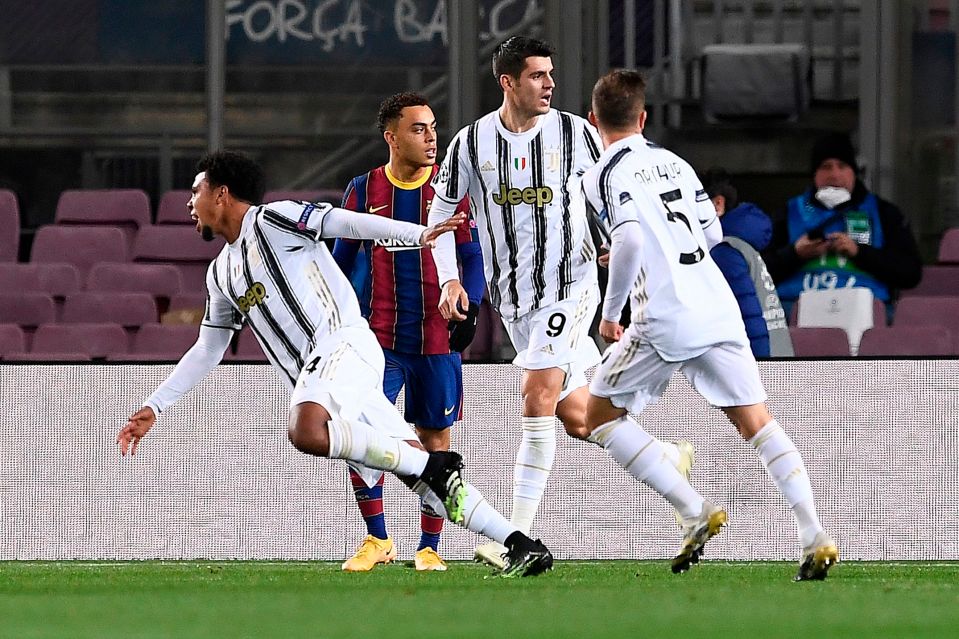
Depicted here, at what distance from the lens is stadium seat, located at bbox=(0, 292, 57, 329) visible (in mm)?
10320

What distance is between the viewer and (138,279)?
34.8 feet

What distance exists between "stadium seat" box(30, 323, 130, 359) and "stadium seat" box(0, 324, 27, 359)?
0.24ft

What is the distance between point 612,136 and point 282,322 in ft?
4.05

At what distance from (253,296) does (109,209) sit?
5.44 meters

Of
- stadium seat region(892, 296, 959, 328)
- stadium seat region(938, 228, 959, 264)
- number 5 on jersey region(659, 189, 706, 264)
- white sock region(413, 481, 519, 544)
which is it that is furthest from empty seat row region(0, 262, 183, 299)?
number 5 on jersey region(659, 189, 706, 264)

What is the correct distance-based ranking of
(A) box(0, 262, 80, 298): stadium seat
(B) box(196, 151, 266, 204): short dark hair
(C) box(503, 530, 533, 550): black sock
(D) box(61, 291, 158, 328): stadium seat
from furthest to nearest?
(A) box(0, 262, 80, 298): stadium seat → (D) box(61, 291, 158, 328): stadium seat → (B) box(196, 151, 266, 204): short dark hair → (C) box(503, 530, 533, 550): black sock

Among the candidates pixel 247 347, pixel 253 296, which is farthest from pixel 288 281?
pixel 247 347

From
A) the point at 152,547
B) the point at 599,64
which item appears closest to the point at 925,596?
the point at 152,547

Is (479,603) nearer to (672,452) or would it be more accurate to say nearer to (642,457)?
(642,457)

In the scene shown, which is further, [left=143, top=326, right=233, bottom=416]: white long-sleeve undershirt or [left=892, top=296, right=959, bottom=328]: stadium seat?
[left=892, top=296, right=959, bottom=328]: stadium seat

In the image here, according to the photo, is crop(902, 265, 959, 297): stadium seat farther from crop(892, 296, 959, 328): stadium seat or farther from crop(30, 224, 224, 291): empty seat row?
crop(30, 224, 224, 291): empty seat row

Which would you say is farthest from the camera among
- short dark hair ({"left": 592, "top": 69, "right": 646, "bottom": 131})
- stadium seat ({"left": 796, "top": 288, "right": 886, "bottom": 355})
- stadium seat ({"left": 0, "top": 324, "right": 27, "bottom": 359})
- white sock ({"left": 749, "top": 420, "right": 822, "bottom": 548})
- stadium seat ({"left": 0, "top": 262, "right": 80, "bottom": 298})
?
stadium seat ({"left": 0, "top": 262, "right": 80, "bottom": 298})

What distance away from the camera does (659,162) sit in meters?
6.16

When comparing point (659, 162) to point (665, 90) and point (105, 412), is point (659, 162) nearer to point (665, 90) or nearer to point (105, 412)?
point (105, 412)
